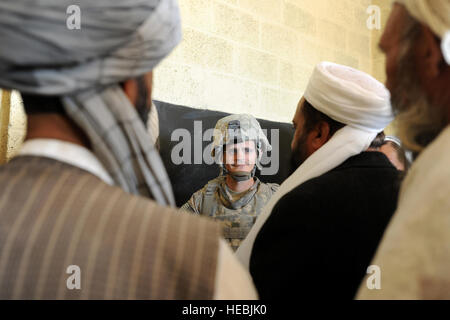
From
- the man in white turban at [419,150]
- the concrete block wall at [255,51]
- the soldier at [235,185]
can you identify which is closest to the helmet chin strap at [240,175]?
the soldier at [235,185]

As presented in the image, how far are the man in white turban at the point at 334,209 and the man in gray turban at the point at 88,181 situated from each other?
56 cm

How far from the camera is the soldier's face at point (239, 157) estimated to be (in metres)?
3.16

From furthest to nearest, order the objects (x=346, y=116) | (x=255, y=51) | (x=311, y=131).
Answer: (x=255, y=51), (x=311, y=131), (x=346, y=116)

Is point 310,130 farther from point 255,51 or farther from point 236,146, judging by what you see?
point 255,51

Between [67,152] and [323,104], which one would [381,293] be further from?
[323,104]

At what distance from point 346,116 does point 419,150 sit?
2.17 feet

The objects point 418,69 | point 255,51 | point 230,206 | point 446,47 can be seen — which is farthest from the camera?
point 255,51

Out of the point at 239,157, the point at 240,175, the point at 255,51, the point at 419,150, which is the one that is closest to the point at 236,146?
the point at 239,157

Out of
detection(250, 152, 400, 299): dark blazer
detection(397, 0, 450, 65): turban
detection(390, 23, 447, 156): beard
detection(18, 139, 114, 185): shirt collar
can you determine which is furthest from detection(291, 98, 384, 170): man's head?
detection(18, 139, 114, 185): shirt collar

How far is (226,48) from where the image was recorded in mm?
3453

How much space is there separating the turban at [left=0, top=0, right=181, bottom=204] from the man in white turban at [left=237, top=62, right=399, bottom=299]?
574mm

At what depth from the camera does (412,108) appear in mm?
992

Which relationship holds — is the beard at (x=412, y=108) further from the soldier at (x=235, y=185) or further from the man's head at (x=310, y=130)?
the soldier at (x=235, y=185)
